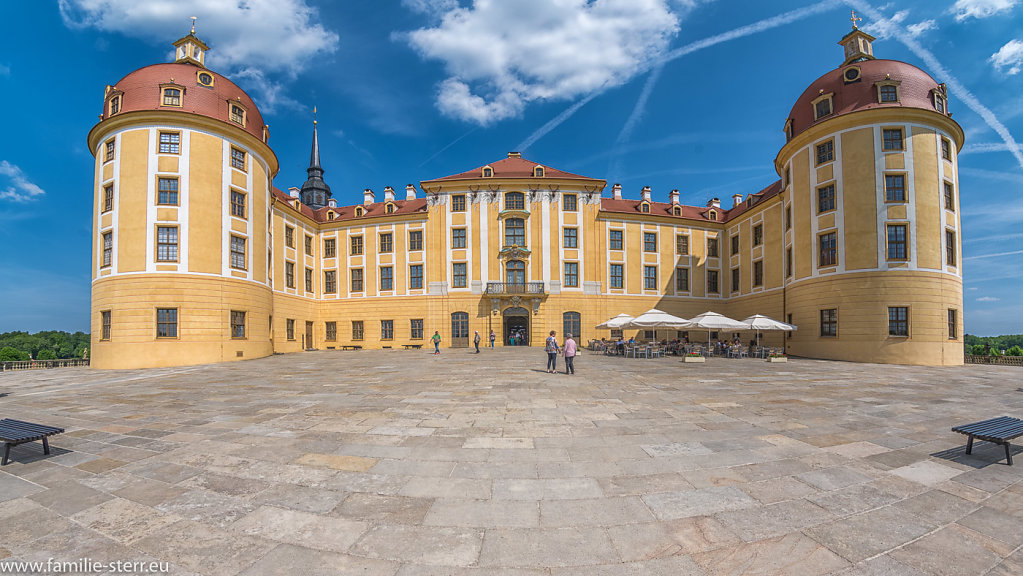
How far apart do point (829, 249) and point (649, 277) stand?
47.2ft

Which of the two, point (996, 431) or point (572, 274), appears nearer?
point (996, 431)

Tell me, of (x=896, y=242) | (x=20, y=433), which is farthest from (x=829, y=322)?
(x=20, y=433)

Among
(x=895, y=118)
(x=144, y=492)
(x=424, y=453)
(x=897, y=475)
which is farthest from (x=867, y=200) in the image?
(x=144, y=492)

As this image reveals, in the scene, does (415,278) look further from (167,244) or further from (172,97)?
(172,97)

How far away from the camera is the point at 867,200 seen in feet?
81.5

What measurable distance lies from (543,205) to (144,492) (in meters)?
35.0

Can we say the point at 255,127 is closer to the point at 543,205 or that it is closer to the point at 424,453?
the point at 543,205

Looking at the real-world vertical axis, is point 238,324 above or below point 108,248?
below

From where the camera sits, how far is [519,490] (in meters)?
4.78

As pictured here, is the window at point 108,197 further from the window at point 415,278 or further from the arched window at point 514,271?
the arched window at point 514,271

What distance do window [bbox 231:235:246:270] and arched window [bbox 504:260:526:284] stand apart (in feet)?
64.7

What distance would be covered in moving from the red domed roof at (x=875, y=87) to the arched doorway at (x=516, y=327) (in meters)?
25.6

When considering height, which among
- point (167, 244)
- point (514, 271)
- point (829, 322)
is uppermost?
point (167, 244)

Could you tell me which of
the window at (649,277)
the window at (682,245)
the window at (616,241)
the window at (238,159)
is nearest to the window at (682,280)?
the window at (682,245)
